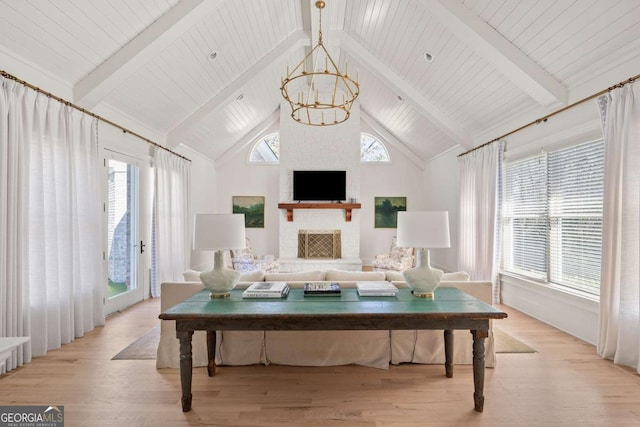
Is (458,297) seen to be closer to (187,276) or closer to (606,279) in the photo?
(606,279)

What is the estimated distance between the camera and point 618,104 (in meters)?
3.06

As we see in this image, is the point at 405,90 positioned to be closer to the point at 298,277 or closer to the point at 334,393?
the point at 298,277

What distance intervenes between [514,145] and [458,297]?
3.29m

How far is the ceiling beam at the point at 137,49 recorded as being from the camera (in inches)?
148

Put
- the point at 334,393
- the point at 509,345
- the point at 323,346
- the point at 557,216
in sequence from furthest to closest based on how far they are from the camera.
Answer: the point at 557,216, the point at 509,345, the point at 323,346, the point at 334,393

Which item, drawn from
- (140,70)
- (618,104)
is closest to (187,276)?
(140,70)

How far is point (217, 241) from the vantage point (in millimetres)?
2625

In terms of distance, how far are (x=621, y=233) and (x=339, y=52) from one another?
204 inches

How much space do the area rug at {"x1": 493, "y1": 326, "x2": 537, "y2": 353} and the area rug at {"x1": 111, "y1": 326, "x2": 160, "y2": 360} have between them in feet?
10.8

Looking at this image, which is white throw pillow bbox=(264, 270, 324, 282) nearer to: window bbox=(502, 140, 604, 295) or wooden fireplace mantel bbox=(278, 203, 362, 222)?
window bbox=(502, 140, 604, 295)

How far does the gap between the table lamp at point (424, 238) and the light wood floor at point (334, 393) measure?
2.47ft

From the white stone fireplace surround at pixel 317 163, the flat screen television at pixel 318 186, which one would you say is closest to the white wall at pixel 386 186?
the white stone fireplace surround at pixel 317 163

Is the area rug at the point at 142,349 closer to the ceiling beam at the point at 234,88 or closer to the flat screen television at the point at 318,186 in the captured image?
the ceiling beam at the point at 234,88

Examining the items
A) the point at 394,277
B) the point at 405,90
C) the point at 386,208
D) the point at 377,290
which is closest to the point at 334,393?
the point at 377,290
